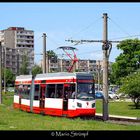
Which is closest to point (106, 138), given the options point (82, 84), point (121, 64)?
point (82, 84)

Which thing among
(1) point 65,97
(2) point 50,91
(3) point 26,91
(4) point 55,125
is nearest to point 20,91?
(3) point 26,91

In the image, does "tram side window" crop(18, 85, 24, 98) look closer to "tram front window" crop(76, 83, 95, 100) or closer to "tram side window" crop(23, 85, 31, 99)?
Answer: "tram side window" crop(23, 85, 31, 99)

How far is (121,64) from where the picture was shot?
77.1 meters

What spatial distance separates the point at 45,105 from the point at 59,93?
2.78 metres

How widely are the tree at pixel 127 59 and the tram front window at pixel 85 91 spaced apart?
1829 inches

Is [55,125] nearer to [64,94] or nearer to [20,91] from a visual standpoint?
[64,94]

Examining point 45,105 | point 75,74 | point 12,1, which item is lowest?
point 45,105

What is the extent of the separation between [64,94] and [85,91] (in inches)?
57.1

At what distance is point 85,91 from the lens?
30375 mm

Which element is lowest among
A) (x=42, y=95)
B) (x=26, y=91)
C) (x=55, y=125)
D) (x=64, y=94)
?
(x=55, y=125)

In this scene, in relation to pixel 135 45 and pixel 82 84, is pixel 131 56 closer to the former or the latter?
pixel 135 45

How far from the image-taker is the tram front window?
30.0m

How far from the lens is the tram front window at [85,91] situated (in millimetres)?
30022

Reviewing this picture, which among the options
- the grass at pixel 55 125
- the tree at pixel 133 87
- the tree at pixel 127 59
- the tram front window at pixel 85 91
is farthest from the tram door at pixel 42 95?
the tree at pixel 127 59
